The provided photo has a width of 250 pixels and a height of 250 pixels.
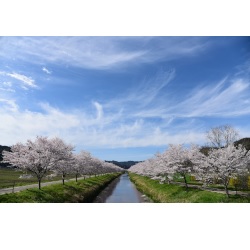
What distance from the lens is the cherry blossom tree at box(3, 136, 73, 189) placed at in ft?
118

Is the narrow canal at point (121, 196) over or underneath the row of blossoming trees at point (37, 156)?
underneath

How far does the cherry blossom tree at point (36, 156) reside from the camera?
36.0m

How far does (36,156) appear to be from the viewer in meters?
35.9

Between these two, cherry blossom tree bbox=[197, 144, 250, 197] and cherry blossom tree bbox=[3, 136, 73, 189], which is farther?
cherry blossom tree bbox=[3, 136, 73, 189]

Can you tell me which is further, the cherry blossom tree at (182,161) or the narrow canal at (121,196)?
the narrow canal at (121,196)

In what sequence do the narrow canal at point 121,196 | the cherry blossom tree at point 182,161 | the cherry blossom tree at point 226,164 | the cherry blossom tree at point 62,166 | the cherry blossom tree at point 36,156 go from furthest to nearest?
1. the narrow canal at point 121,196
2. the cherry blossom tree at point 62,166
3. the cherry blossom tree at point 182,161
4. the cherry blossom tree at point 36,156
5. the cherry blossom tree at point 226,164

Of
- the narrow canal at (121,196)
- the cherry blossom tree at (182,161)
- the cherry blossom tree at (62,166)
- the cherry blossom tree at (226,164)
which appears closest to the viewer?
the cherry blossom tree at (226,164)

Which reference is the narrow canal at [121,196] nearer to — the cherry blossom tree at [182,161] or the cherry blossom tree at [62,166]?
the cherry blossom tree at [62,166]

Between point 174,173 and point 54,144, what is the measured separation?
61.6 ft

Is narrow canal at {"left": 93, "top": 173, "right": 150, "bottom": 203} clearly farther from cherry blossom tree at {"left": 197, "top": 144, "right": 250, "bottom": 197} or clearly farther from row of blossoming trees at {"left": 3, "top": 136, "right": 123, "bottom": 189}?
cherry blossom tree at {"left": 197, "top": 144, "right": 250, "bottom": 197}

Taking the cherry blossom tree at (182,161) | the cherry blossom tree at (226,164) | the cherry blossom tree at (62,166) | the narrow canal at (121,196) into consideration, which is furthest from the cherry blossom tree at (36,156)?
the cherry blossom tree at (226,164)

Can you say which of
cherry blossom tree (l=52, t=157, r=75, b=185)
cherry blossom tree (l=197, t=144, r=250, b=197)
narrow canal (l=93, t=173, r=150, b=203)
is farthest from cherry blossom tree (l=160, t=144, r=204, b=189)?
cherry blossom tree (l=52, t=157, r=75, b=185)

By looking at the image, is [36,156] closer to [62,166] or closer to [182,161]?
[62,166]
